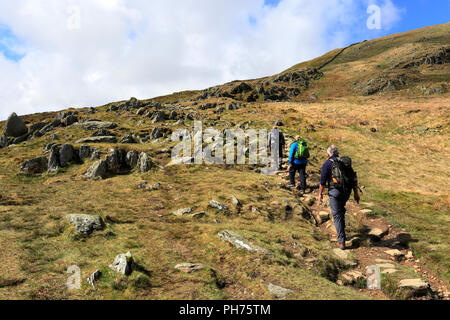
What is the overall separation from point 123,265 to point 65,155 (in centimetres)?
2062

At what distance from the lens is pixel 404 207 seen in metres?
12.4

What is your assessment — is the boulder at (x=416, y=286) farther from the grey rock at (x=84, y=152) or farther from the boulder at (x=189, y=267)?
the grey rock at (x=84, y=152)

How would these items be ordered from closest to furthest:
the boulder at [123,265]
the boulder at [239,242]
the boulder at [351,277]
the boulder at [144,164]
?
1. the boulder at [123,265]
2. the boulder at [351,277]
3. the boulder at [239,242]
4. the boulder at [144,164]

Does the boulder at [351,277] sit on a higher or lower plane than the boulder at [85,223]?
lower

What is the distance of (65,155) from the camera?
2209 cm

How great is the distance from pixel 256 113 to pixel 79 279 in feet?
145

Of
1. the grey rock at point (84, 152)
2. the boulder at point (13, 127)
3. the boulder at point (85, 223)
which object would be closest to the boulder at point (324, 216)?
the boulder at point (85, 223)

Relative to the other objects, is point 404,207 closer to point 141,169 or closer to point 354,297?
point 354,297

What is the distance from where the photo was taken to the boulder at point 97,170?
60.5ft

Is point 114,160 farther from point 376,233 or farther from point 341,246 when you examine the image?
point 376,233

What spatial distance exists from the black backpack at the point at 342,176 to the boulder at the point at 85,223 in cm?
890

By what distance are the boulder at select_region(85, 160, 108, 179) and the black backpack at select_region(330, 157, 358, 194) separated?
1708 centimetres

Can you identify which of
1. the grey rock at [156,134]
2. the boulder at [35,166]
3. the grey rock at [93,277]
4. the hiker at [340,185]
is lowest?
the grey rock at [93,277]

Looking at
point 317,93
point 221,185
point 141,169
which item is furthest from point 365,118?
point 317,93
